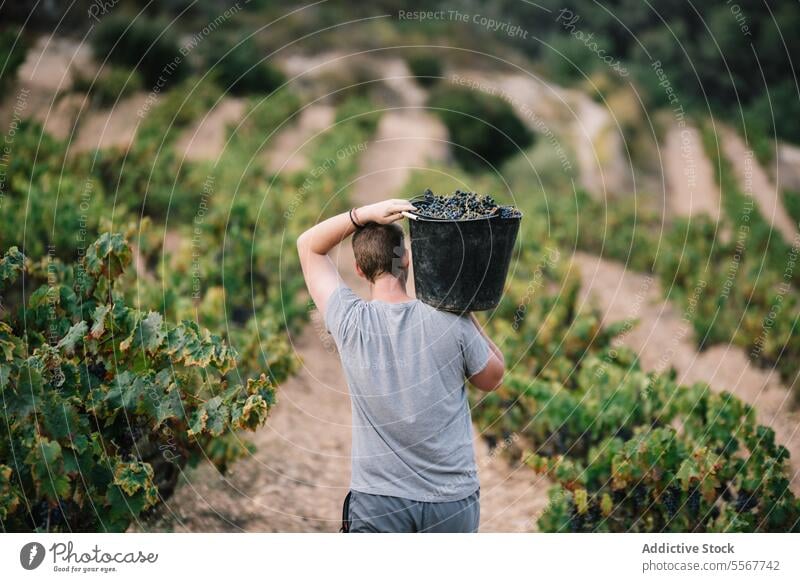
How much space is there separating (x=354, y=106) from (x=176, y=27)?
1022 cm

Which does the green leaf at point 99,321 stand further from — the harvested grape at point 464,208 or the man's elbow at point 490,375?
the man's elbow at point 490,375

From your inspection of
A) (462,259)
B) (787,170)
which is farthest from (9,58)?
(787,170)

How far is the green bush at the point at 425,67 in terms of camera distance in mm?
28875

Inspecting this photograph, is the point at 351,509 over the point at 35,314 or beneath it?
beneath

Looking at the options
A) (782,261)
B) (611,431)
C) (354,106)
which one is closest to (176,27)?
(354,106)

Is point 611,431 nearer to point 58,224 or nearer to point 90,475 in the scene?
Answer: point 90,475

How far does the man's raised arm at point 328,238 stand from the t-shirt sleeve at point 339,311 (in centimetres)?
4

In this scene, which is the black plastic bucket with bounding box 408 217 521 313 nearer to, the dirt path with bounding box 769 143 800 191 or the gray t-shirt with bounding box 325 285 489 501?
the gray t-shirt with bounding box 325 285 489 501

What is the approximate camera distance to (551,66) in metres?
38.3

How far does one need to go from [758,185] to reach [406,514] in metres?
22.5

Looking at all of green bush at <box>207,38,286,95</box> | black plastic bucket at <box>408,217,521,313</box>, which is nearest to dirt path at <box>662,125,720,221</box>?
green bush at <box>207,38,286,95</box>

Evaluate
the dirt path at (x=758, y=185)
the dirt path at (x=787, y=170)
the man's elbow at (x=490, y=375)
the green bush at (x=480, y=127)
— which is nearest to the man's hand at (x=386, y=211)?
the man's elbow at (x=490, y=375)

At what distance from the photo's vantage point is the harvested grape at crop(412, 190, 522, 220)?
313 centimetres

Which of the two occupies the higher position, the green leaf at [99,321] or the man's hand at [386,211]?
the man's hand at [386,211]
